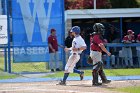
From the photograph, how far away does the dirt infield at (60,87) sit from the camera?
13.4 meters

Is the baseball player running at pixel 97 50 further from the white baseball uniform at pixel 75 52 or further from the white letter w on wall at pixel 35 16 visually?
the white letter w on wall at pixel 35 16

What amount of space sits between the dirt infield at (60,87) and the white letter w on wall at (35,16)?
187 inches

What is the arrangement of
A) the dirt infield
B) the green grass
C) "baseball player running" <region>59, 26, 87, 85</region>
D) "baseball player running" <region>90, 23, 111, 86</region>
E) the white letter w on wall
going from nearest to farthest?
the green grass → the dirt infield → "baseball player running" <region>90, 23, 111, 86</region> → "baseball player running" <region>59, 26, 87, 85</region> → the white letter w on wall

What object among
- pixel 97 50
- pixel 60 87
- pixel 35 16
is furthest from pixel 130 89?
pixel 35 16

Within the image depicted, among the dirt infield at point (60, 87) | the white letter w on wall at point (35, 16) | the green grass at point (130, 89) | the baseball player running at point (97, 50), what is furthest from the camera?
the white letter w on wall at point (35, 16)

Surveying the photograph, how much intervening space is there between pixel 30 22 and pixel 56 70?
2.36 metres

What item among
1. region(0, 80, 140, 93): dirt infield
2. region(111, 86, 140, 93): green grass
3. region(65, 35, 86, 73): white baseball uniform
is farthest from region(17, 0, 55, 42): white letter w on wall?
region(111, 86, 140, 93): green grass

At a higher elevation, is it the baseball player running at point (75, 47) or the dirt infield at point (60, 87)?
the baseball player running at point (75, 47)

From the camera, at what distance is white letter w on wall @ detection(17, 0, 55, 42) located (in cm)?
2006

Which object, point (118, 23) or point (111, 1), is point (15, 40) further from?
point (111, 1)

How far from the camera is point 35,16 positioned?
66.3 ft

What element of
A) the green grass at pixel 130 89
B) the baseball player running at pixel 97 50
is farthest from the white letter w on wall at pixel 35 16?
the green grass at pixel 130 89

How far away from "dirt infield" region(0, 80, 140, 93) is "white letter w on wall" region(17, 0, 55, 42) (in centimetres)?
474

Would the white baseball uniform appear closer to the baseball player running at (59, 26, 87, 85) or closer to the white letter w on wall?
the baseball player running at (59, 26, 87, 85)
